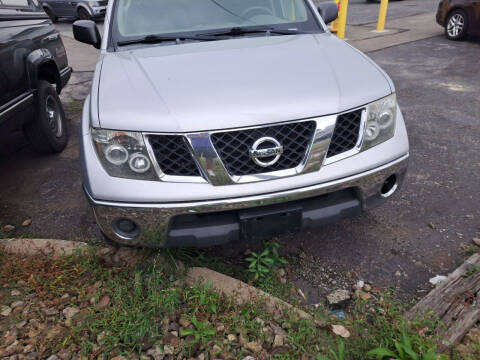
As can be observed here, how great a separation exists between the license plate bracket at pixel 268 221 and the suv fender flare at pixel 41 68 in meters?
2.74

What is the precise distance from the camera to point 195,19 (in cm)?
279

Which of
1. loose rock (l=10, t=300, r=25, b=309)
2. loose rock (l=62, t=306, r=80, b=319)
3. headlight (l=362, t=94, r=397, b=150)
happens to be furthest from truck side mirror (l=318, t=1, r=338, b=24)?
loose rock (l=10, t=300, r=25, b=309)

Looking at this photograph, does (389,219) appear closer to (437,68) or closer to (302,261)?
(302,261)

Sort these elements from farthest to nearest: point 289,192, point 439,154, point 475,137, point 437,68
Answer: point 437,68
point 475,137
point 439,154
point 289,192

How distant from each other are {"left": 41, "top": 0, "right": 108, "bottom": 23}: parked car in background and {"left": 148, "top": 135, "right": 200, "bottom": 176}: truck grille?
1290 centimetres

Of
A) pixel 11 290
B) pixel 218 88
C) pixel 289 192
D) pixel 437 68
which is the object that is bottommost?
pixel 437 68

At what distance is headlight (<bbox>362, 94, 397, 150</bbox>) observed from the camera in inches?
79.3

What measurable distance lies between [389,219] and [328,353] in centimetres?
135

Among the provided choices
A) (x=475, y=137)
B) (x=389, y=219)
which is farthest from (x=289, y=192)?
(x=475, y=137)

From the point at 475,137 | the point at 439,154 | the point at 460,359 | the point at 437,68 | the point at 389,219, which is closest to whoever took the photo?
the point at 460,359

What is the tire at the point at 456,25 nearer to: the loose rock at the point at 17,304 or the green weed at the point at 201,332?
the green weed at the point at 201,332

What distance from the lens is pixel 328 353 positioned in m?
1.76

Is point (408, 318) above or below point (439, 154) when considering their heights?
above

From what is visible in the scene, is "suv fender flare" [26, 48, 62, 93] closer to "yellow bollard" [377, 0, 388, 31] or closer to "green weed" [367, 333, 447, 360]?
"green weed" [367, 333, 447, 360]
